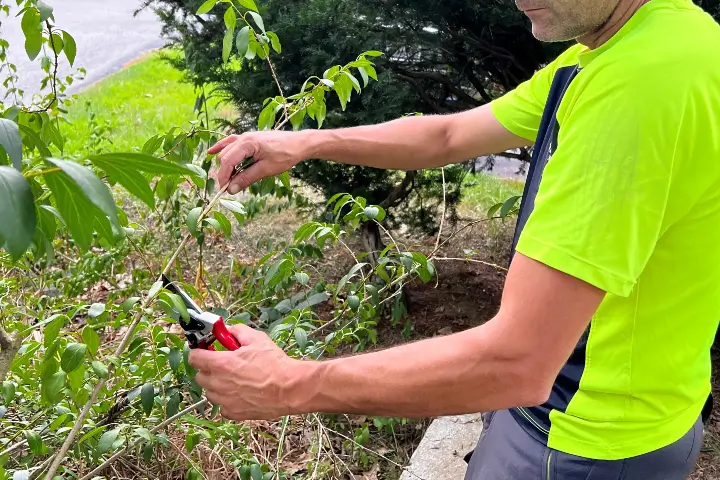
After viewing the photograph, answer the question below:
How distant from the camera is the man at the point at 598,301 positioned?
3.36 ft

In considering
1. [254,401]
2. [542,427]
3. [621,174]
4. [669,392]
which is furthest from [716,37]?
[254,401]

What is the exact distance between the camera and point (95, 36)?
10008 mm

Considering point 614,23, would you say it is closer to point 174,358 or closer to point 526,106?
point 526,106

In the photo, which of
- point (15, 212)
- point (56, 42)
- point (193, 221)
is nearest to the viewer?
point (15, 212)

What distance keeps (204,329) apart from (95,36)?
980 centimetres

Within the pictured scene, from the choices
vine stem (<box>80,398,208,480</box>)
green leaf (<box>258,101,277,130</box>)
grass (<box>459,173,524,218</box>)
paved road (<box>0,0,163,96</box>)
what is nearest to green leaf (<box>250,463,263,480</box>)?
vine stem (<box>80,398,208,480</box>)

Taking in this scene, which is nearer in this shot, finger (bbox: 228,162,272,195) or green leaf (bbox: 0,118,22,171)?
green leaf (bbox: 0,118,22,171)

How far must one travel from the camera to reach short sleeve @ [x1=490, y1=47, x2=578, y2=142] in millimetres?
1851

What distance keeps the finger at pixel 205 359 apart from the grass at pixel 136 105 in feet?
14.1

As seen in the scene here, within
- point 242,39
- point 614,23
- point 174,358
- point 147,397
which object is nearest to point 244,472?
point 147,397

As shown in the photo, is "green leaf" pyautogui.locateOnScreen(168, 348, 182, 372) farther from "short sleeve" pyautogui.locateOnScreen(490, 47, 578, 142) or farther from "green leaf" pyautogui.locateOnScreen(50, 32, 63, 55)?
"short sleeve" pyautogui.locateOnScreen(490, 47, 578, 142)

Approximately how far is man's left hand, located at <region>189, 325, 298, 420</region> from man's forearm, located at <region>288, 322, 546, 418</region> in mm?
29

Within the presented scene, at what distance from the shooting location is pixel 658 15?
113cm

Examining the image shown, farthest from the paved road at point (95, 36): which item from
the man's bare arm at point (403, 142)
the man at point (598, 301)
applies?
the man at point (598, 301)
